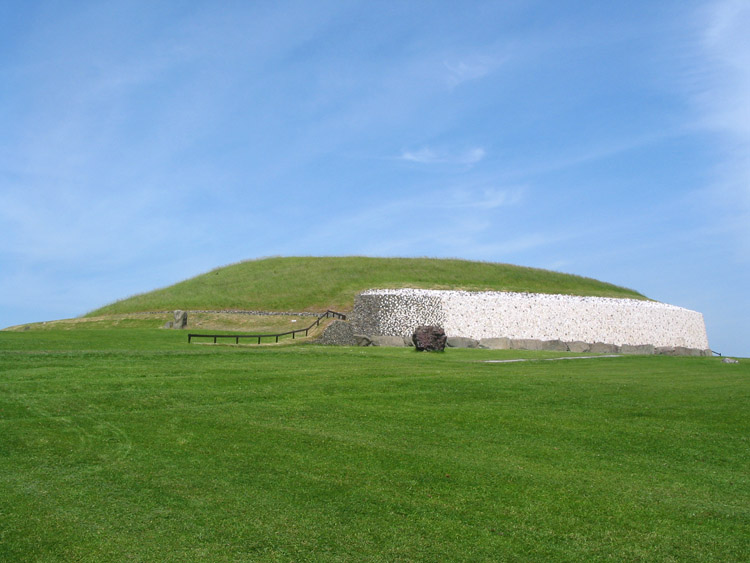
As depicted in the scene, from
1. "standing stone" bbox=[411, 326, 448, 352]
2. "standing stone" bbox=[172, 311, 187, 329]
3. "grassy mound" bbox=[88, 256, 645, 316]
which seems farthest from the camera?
"grassy mound" bbox=[88, 256, 645, 316]

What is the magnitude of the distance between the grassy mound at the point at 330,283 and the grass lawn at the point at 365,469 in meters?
36.3

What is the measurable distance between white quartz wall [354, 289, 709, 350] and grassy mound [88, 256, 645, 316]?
749 centimetres

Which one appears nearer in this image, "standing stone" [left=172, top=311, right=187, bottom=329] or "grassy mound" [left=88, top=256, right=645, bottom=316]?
"standing stone" [left=172, top=311, right=187, bottom=329]

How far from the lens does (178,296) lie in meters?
57.8

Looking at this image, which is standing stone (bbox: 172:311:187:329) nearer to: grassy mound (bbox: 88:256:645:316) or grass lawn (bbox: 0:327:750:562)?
grassy mound (bbox: 88:256:645:316)

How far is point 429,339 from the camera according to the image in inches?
1187

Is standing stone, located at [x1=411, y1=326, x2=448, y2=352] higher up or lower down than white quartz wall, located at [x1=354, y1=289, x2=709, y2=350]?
lower down

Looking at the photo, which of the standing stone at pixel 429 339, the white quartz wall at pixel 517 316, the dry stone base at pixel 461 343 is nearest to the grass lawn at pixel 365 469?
the standing stone at pixel 429 339

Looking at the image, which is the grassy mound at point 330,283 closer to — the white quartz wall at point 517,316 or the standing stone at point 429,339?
the white quartz wall at point 517,316

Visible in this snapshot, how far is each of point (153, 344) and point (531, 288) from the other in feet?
111

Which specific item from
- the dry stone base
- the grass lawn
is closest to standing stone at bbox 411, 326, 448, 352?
the dry stone base

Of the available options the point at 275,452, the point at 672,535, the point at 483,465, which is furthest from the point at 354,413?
the point at 672,535

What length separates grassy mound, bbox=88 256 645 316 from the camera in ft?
174

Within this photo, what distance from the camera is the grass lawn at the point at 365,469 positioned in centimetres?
668
